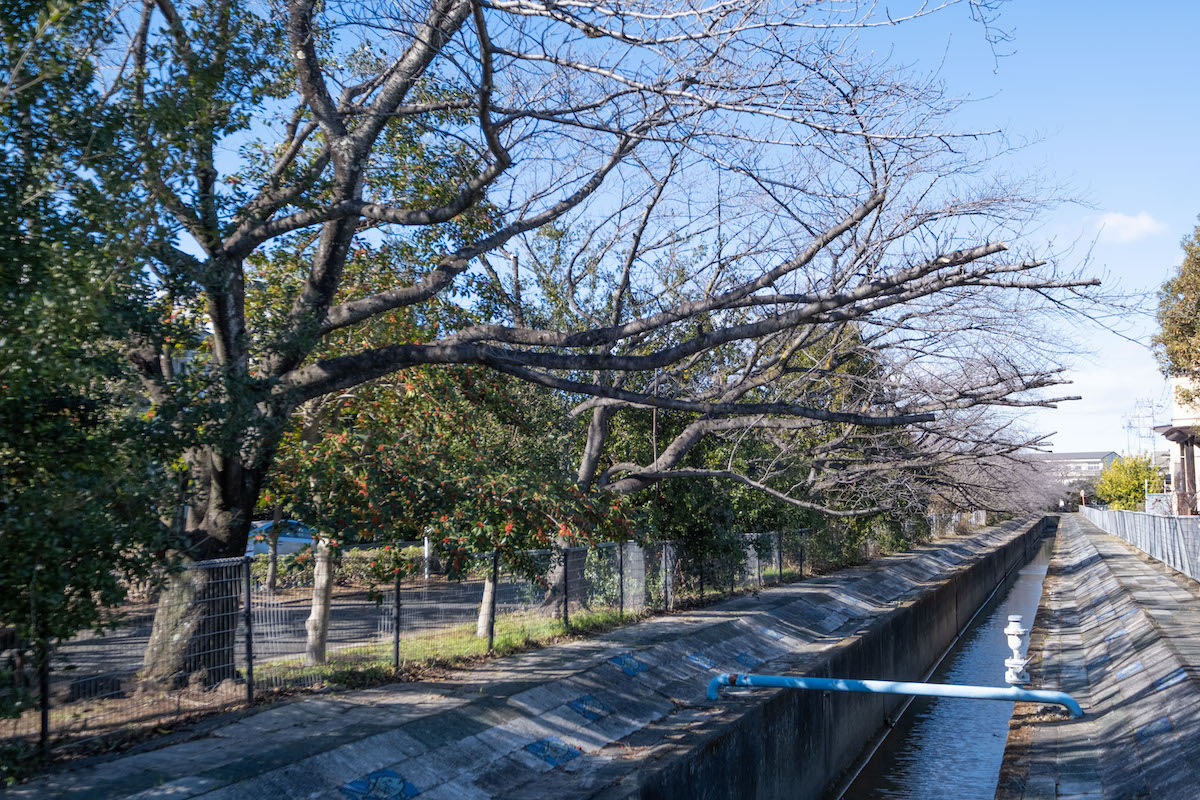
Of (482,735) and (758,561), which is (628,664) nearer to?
(482,735)

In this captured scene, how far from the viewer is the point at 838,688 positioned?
11570mm

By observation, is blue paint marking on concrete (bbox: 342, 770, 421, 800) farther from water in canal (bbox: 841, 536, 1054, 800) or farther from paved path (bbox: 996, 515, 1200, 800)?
water in canal (bbox: 841, 536, 1054, 800)

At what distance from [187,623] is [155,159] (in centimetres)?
384

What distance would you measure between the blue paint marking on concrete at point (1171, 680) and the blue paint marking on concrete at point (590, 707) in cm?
720

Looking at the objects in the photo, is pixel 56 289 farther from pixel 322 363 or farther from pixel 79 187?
pixel 322 363

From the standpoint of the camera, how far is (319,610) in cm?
1044

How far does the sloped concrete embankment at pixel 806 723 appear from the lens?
916cm

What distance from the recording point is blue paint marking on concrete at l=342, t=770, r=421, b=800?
7.20m

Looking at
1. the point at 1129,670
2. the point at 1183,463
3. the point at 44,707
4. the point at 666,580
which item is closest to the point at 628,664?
the point at 666,580

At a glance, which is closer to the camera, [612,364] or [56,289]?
[56,289]

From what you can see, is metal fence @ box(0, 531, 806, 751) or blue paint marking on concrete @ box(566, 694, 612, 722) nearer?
metal fence @ box(0, 531, 806, 751)

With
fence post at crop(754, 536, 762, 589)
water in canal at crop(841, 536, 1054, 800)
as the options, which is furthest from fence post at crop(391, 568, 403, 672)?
fence post at crop(754, 536, 762, 589)

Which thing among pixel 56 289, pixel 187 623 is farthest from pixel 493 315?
pixel 56 289

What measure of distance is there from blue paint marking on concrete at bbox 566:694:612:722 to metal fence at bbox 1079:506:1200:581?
62.6 ft
